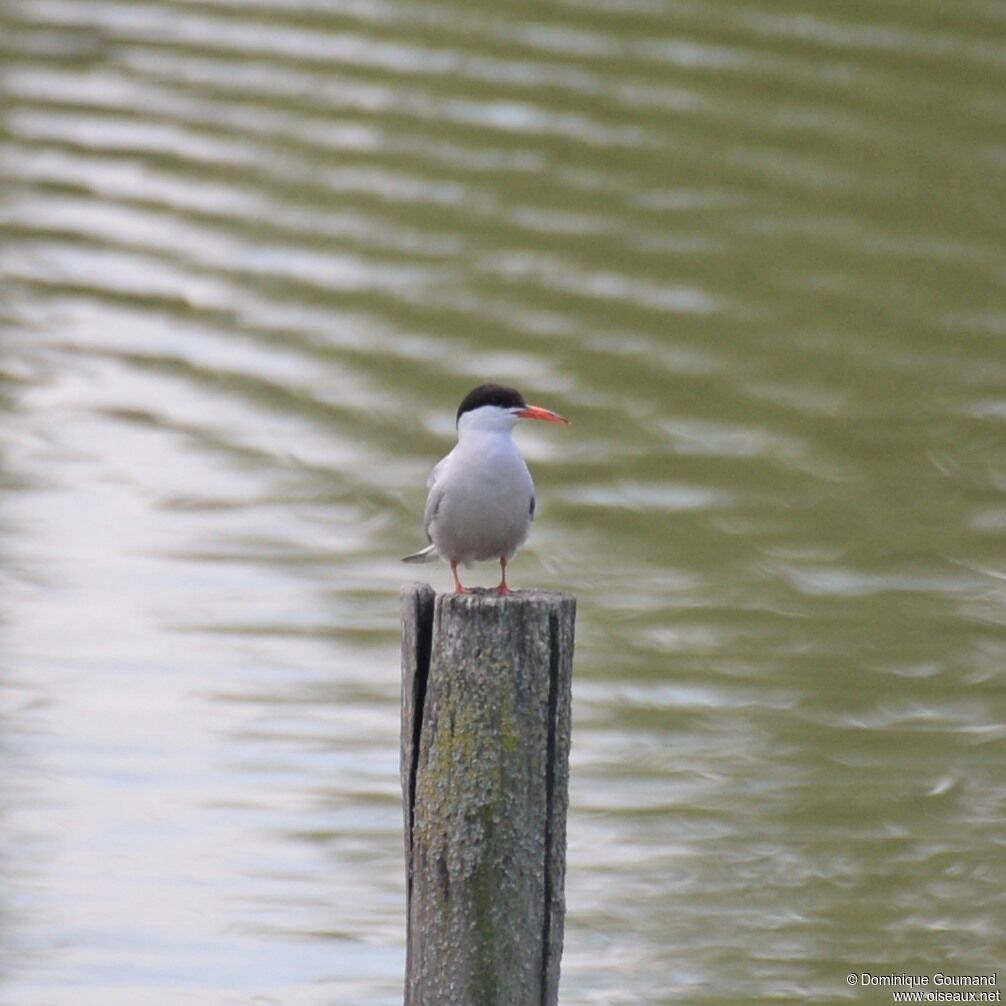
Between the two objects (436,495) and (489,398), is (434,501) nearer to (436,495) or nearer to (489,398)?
(436,495)

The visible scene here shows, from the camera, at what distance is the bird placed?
553cm

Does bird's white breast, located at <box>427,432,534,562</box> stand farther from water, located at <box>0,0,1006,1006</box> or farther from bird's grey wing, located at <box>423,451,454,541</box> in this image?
water, located at <box>0,0,1006,1006</box>

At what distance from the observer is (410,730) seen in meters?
4.64

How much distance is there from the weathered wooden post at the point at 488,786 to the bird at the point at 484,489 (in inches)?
36.3

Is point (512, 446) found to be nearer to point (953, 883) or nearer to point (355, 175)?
point (953, 883)

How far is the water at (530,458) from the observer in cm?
781

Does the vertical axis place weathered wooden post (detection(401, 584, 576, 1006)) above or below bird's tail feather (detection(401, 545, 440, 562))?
below

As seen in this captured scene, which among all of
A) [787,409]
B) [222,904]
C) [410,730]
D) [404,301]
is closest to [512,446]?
[410,730]

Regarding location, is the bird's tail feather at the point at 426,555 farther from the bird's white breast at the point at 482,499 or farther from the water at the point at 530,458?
the water at the point at 530,458

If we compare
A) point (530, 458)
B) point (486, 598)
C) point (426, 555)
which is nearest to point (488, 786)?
point (486, 598)

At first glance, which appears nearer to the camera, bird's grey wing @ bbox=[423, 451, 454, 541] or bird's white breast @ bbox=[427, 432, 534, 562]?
bird's white breast @ bbox=[427, 432, 534, 562]

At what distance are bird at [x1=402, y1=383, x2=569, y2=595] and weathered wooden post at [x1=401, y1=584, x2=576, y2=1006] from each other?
92cm

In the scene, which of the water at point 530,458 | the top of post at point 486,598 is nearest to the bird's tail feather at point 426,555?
the top of post at point 486,598

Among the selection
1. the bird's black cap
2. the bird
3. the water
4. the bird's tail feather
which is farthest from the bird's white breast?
the water
